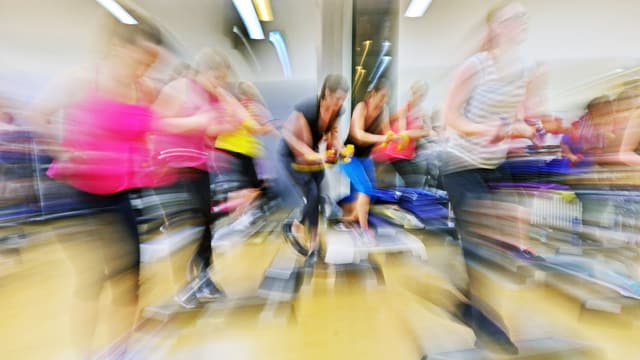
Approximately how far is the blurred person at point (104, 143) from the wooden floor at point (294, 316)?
0.07 feet

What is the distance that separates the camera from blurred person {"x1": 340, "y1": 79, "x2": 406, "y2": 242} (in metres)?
2.56

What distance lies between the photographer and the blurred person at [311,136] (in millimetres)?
2369

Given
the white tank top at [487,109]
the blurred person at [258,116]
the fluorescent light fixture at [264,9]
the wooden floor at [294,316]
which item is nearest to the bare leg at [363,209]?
the wooden floor at [294,316]

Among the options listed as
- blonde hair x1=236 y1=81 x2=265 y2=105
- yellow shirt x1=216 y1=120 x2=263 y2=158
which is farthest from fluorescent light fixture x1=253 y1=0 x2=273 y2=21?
yellow shirt x1=216 y1=120 x2=263 y2=158

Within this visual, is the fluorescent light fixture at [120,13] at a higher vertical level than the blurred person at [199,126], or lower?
higher

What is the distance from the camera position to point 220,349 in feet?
5.19

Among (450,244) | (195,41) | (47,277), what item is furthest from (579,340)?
→ (195,41)

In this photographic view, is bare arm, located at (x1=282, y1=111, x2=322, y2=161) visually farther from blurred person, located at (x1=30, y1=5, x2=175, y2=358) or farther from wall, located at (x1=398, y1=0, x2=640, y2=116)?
wall, located at (x1=398, y1=0, x2=640, y2=116)

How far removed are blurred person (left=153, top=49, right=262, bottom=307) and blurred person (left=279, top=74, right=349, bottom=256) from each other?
334mm

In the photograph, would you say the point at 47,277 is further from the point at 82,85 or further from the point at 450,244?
the point at 450,244

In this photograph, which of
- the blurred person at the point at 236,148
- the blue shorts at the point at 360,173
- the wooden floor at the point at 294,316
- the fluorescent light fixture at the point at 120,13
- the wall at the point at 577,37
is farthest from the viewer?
the wall at the point at 577,37

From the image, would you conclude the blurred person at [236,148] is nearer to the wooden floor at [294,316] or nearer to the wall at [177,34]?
the wooden floor at [294,316]

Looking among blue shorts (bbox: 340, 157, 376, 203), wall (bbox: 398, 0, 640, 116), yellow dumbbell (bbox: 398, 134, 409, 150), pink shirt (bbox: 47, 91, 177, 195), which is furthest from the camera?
wall (bbox: 398, 0, 640, 116)

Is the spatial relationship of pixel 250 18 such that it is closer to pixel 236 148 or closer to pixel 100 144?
pixel 236 148
